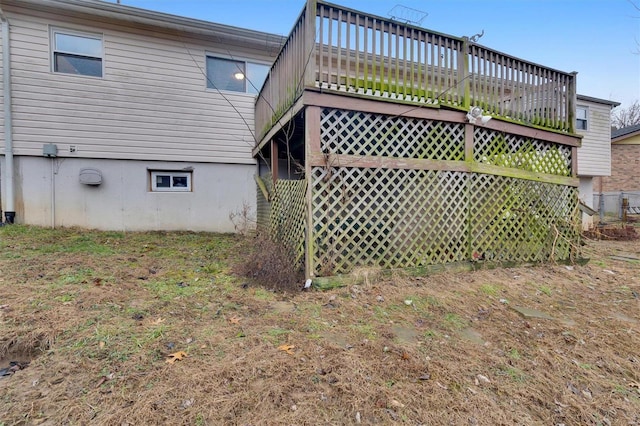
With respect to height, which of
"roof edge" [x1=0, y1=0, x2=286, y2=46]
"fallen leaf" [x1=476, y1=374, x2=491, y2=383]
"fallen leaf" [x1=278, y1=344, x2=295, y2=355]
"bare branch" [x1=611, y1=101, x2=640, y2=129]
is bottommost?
"fallen leaf" [x1=476, y1=374, x2=491, y2=383]

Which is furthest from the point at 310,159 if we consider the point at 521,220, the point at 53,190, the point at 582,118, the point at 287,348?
the point at 582,118

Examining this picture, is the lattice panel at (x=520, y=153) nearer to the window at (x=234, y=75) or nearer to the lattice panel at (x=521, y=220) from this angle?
the lattice panel at (x=521, y=220)

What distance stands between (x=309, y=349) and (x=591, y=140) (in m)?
14.7

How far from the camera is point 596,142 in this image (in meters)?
12.0

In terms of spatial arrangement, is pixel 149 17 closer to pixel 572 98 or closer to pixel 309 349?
pixel 309 349

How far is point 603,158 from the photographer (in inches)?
479

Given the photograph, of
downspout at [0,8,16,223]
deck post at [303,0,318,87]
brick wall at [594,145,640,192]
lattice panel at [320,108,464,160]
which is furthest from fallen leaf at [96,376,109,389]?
brick wall at [594,145,640,192]

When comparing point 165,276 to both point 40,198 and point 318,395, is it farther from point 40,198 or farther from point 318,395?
point 40,198

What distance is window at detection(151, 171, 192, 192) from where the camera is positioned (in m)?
7.49

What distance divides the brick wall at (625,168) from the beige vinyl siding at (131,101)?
19.6m

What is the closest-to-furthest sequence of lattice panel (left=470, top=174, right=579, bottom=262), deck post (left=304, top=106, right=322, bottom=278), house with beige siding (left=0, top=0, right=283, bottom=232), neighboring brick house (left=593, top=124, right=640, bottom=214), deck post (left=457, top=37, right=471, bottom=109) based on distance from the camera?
deck post (left=304, top=106, right=322, bottom=278) < deck post (left=457, top=37, right=471, bottom=109) < lattice panel (left=470, top=174, right=579, bottom=262) < house with beige siding (left=0, top=0, right=283, bottom=232) < neighboring brick house (left=593, top=124, right=640, bottom=214)

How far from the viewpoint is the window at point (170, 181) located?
24.6ft

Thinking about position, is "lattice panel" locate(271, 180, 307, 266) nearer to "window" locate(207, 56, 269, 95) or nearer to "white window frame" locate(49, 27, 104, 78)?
"window" locate(207, 56, 269, 95)

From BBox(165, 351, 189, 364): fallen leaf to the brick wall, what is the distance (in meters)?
22.3
